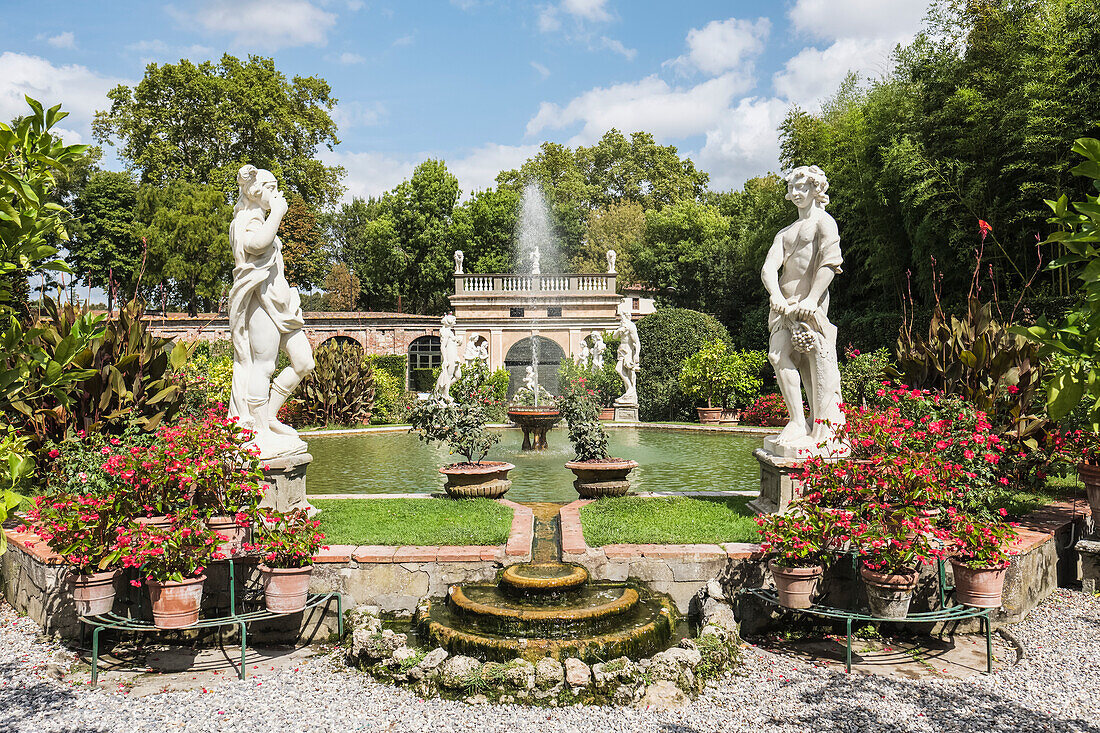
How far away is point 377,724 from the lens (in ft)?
11.4

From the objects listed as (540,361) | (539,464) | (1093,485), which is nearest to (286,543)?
(539,464)

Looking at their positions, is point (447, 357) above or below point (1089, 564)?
above

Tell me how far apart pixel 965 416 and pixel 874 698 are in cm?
281

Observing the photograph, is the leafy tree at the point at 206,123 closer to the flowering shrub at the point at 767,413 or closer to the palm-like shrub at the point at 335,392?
the palm-like shrub at the point at 335,392

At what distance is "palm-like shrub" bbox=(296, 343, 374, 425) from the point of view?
1503 cm

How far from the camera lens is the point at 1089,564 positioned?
5355 mm

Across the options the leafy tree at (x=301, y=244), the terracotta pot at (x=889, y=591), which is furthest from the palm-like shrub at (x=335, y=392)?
the leafy tree at (x=301, y=244)

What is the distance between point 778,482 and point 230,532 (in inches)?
158

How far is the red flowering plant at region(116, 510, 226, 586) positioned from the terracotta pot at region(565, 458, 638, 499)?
3451 mm

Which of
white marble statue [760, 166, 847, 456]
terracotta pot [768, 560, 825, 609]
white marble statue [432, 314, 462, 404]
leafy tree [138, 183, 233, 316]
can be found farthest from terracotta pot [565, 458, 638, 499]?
leafy tree [138, 183, 233, 316]

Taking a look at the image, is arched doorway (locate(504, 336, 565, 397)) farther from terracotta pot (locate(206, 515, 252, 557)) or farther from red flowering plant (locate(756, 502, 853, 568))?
red flowering plant (locate(756, 502, 853, 568))

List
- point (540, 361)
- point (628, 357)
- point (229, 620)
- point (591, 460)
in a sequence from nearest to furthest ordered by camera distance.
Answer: point (229, 620) → point (591, 460) → point (628, 357) → point (540, 361)

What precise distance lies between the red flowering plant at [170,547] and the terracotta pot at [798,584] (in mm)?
3402

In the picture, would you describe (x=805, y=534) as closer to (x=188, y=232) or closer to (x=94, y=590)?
(x=94, y=590)
